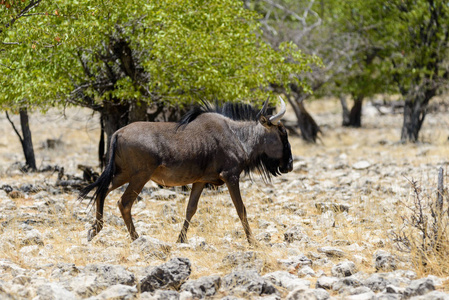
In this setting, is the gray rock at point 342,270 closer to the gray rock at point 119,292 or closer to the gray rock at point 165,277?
the gray rock at point 165,277

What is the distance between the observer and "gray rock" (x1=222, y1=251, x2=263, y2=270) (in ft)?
20.9

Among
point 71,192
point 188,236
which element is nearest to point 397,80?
point 71,192

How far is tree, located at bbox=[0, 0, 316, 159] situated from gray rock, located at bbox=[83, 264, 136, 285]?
5.38m

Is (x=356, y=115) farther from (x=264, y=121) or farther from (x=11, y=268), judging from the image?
(x=11, y=268)

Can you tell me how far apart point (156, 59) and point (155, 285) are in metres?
7.04

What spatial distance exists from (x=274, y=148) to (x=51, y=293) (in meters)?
4.42

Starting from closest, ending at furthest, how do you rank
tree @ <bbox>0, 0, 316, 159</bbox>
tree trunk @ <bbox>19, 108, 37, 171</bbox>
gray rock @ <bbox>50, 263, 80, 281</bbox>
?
gray rock @ <bbox>50, 263, 80, 281</bbox> < tree @ <bbox>0, 0, 316, 159</bbox> < tree trunk @ <bbox>19, 108, 37, 171</bbox>

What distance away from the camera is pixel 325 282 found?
5.90 metres

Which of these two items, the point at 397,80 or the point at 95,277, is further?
the point at 397,80

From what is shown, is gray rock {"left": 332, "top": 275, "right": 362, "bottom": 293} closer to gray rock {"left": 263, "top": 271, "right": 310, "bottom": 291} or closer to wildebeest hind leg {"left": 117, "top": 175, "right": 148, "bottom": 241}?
gray rock {"left": 263, "top": 271, "right": 310, "bottom": 291}

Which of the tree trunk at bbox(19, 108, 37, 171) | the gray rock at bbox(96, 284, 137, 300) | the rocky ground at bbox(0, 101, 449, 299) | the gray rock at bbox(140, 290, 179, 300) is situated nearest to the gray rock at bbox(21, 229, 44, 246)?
the rocky ground at bbox(0, 101, 449, 299)

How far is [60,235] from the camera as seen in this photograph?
26.8ft

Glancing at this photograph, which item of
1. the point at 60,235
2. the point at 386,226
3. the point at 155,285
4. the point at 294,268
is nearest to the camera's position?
the point at 155,285

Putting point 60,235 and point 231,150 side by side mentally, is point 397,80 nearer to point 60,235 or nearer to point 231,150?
point 231,150
